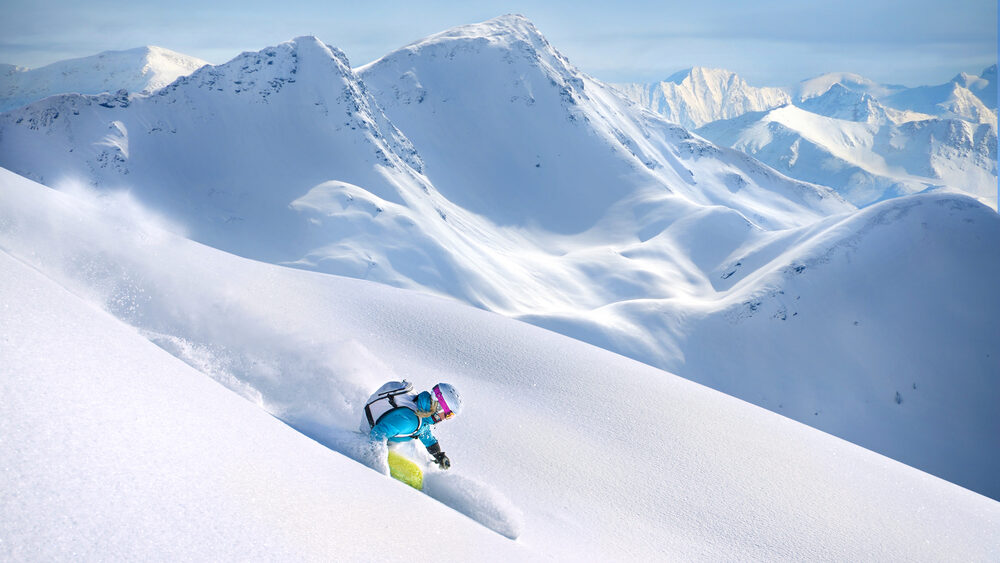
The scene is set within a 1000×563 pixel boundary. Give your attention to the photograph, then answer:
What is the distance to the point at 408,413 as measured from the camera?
725cm

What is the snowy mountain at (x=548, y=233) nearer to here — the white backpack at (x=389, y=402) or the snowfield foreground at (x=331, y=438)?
the snowfield foreground at (x=331, y=438)

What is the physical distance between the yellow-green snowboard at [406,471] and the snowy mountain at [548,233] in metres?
75.2

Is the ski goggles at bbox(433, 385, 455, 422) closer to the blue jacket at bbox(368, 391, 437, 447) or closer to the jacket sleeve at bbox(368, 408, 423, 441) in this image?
the blue jacket at bbox(368, 391, 437, 447)

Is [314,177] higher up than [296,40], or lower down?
lower down

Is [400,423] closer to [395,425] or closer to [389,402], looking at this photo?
[395,425]

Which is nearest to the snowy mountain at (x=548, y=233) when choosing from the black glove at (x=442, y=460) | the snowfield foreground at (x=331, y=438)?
the snowfield foreground at (x=331, y=438)

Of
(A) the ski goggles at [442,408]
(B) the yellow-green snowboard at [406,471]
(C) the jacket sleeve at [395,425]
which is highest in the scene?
(A) the ski goggles at [442,408]

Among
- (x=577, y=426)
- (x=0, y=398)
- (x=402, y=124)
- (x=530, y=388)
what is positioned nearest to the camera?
(x=0, y=398)

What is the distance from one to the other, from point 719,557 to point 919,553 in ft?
9.82

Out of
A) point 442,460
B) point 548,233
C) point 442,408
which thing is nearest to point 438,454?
point 442,460

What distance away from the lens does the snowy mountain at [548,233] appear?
269ft

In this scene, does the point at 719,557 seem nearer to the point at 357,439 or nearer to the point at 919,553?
the point at 919,553

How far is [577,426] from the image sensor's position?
9641mm

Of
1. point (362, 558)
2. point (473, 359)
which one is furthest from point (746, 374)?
point (362, 558)
